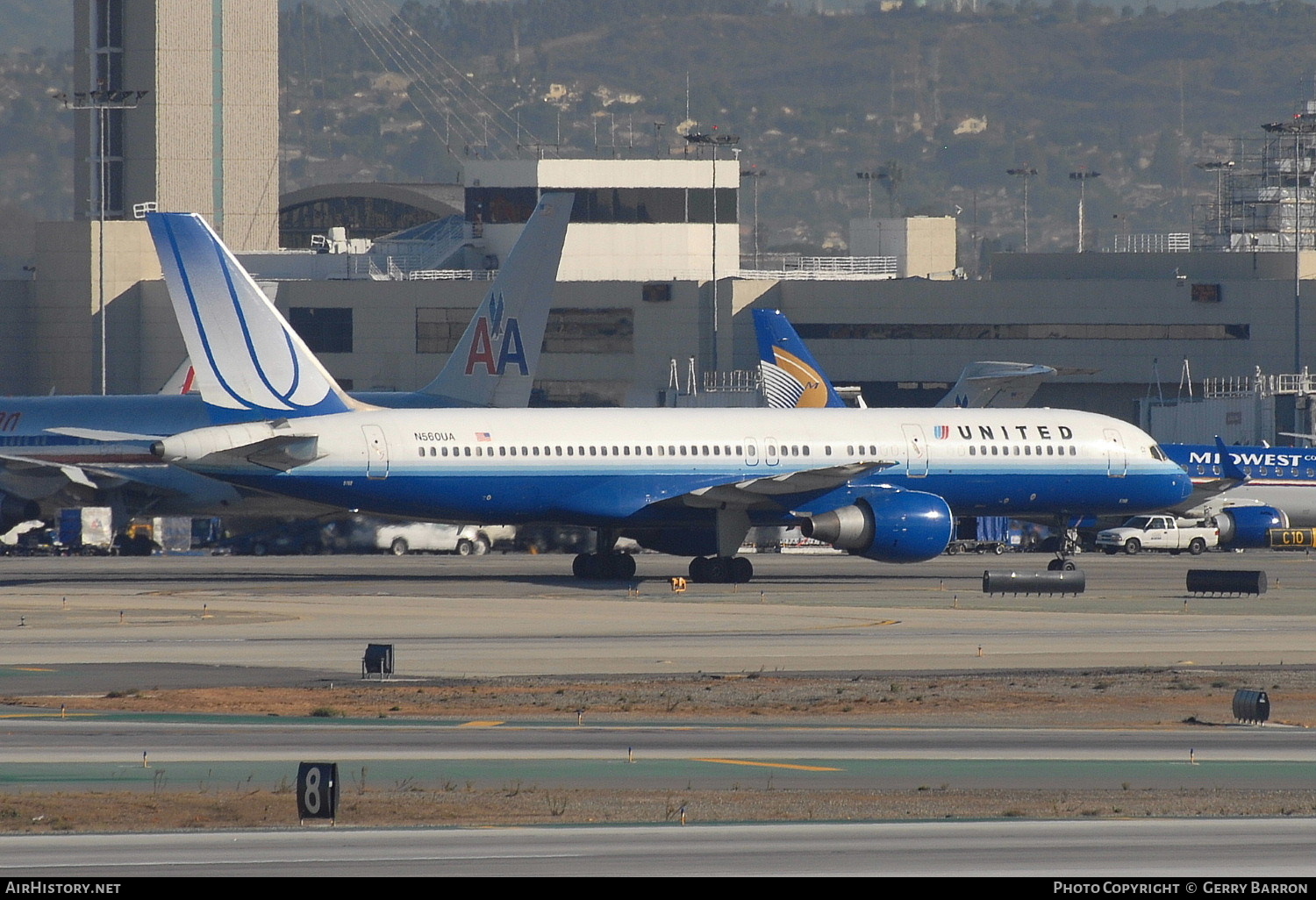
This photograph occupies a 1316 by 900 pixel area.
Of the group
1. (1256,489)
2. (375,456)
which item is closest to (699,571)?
(375,456)

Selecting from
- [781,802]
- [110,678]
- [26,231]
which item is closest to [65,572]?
[110,678]

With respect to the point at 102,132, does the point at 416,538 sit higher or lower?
lower

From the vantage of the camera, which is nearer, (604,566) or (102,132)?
(604,566)

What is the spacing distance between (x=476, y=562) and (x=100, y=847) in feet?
151

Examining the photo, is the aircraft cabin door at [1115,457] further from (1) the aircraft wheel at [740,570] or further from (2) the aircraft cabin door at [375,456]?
(2) the aircraft cabin door at [375,456]

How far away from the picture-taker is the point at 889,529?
163ft

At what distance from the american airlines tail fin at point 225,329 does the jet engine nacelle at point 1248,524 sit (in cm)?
3957

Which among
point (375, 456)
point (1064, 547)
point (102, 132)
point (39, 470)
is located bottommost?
point (1064, 547)

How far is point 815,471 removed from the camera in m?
49.2

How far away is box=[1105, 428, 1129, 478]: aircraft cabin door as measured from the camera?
54.2m

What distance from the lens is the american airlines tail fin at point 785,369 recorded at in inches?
2992

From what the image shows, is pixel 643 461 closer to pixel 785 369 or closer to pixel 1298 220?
pixel 785 369

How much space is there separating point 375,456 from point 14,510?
22949 mm
